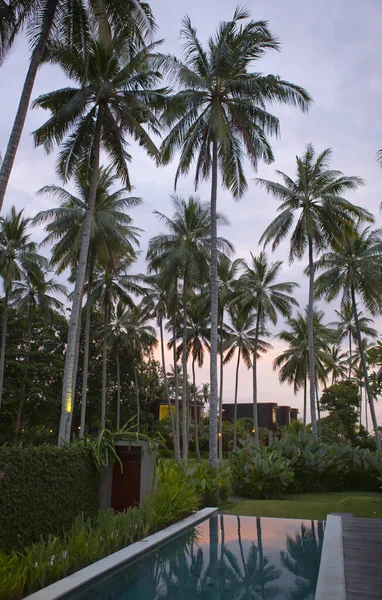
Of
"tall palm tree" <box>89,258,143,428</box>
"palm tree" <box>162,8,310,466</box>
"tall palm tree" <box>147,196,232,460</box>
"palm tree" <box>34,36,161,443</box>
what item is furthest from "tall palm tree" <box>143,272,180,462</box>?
"palm tree" <box>34,36,161,443</box>

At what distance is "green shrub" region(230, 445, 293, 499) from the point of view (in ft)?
47.2

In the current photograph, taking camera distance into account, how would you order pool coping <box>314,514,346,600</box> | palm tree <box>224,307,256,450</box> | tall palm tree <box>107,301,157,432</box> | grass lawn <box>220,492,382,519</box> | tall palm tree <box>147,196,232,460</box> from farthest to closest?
palm tree <box>224,307,256,450</box> → tall palm tree <box>107,301,157,432</box> → tall palm tree <box>147,196,232,460</box> → grass lawn <box>220,492,382,519</box> → pool coping <box>314,514,346,600</box>

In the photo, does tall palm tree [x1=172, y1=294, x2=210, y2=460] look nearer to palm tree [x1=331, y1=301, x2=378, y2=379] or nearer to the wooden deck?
palm tree [x1=331, y1=301, x2=378, y2=379]

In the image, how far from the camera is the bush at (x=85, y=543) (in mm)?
4822

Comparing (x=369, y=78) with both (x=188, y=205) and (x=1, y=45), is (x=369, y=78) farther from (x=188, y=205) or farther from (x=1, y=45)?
(x=188, y=205)

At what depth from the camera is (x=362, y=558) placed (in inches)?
267

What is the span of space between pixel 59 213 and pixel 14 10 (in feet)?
33.9

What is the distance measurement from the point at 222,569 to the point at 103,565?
1.58 m

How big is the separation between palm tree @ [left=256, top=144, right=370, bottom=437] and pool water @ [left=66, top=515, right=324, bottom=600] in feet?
43.1

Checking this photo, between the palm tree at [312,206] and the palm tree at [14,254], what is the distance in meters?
12.1

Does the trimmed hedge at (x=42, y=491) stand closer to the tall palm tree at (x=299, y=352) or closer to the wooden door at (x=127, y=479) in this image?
the wooden door at (x=127, y=479)

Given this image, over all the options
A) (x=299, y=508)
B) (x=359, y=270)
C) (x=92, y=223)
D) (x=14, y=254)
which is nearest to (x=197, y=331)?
(x=359, y=270)

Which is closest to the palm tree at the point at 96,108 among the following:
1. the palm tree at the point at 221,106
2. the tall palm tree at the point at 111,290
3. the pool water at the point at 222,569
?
the palm tree at the point at 221,106

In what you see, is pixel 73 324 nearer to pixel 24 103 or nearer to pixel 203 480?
pixel 203 480
